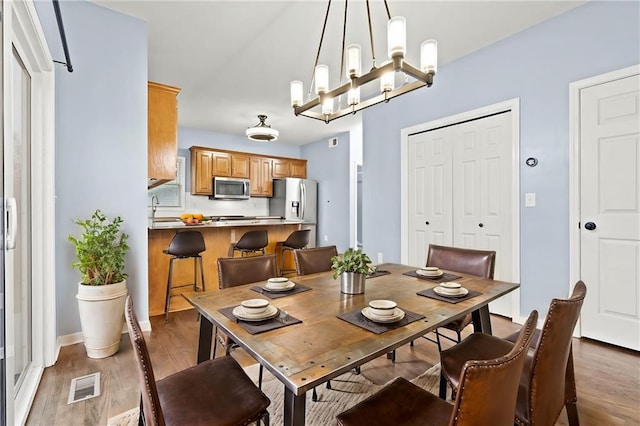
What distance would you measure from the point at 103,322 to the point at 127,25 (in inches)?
96.6

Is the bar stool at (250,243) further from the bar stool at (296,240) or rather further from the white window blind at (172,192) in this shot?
the white window blind at (172,192)

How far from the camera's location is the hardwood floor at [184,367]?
1.68m

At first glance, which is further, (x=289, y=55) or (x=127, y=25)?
(x=289, y=55)

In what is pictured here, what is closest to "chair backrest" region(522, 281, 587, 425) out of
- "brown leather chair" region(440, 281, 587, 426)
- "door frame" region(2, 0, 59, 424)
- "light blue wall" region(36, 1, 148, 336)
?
"brown leather chair" region(440, 281, 587, 426)

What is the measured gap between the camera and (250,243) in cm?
378

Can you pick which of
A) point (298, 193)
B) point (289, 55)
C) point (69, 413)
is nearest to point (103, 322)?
point (69, 413)

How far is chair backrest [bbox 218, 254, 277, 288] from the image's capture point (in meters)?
1.87

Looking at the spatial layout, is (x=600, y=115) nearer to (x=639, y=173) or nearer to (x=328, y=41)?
(x=639, y=173)

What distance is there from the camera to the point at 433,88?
3.74 metres

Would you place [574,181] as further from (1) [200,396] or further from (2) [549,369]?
(1) [200,396]

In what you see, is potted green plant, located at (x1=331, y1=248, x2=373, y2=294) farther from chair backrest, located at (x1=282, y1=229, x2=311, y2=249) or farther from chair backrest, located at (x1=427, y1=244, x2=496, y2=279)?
chair backrest, located at (x1=282, y1=229, x2=311, y2=249)

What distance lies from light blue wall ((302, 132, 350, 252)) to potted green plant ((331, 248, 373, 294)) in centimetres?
486

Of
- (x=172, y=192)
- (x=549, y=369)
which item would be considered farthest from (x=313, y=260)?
(x=172, y=192)

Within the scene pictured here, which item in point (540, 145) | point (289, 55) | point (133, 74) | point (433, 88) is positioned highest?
point (289, 55)
